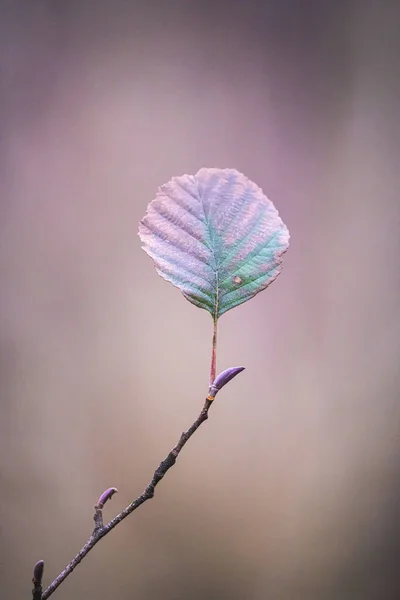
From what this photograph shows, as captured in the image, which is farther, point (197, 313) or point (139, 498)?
point (197, 313)

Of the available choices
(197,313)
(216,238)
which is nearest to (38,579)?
(216,238)

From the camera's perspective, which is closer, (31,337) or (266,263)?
(266,263)

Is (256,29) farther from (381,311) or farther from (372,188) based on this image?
(381,311)

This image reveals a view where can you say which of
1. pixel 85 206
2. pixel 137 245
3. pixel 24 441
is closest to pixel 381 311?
pixel 137 245

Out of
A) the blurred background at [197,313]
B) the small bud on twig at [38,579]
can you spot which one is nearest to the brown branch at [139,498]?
the small bud on twig at [38,579]

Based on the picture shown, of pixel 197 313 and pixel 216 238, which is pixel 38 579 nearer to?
pixel 216 238

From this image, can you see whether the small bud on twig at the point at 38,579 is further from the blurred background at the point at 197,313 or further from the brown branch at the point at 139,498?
the blurred background at the point at 197,313
